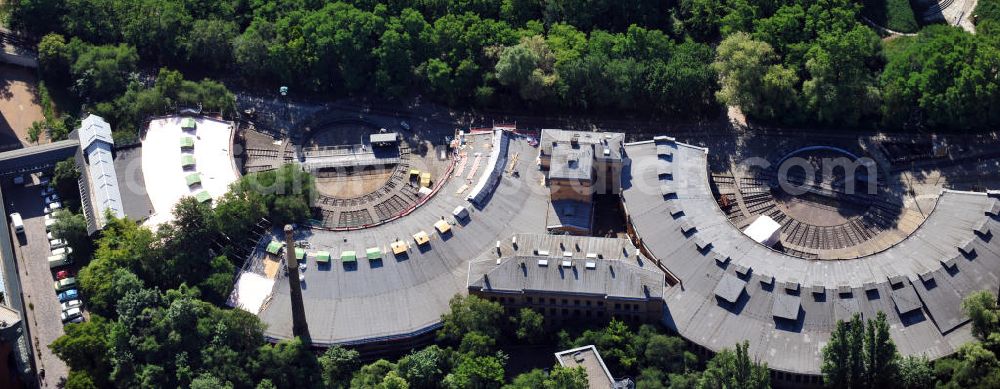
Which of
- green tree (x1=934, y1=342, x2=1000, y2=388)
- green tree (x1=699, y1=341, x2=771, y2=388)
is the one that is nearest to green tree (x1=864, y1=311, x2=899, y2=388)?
green tree (x1=934, y1=342, x2=1000, y2=388)

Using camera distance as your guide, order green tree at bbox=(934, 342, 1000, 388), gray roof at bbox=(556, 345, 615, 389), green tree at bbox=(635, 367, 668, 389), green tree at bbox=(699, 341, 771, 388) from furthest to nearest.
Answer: gray roof at bbox=(556, 345, 615, 389), green tree at bbox=(635, 367, 668, 389), green tree at bbox=(699, 341, 771, 388), green tree at bbox=(934, 342, 1000, 388)

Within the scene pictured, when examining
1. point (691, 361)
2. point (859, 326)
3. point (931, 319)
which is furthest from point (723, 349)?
point (931, 319)

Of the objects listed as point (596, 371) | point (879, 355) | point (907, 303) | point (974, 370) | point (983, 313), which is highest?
point (907, 303)

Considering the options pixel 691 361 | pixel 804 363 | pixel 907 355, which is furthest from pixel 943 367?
pixel 691 361

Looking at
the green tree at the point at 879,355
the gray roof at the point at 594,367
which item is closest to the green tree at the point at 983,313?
the green tree at the point at 879,355

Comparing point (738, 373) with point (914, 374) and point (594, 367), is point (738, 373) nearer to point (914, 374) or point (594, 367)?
point (594, 367)

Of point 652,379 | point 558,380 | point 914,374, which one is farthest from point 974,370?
point 558,380

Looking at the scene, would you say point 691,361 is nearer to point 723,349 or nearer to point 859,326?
point 723,349

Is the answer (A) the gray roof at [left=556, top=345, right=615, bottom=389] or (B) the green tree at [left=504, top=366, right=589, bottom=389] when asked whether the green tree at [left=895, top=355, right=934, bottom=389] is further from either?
(B) the green tree at [left=504, top=366, right=589, bottom=389]
